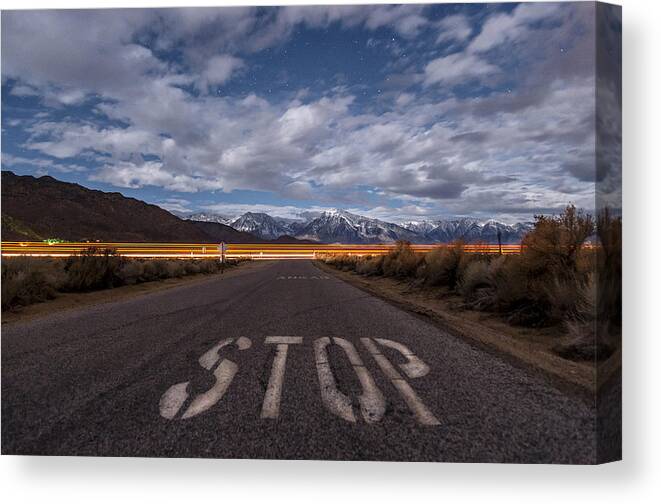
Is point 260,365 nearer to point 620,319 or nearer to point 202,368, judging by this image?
point 202,368

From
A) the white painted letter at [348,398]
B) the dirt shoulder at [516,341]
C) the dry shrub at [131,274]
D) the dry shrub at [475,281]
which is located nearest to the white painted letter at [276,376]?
the white painted letter at [348,398]

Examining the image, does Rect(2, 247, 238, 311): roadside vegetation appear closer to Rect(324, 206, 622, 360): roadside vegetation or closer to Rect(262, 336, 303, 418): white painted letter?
Rect(262, 336, 303, 418): white painted letter

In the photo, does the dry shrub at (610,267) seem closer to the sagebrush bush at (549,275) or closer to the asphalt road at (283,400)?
the sagebrush bush at (549,275)

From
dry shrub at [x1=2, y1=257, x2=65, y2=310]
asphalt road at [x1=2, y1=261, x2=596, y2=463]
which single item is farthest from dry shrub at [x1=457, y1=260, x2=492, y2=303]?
dry shrub at [x1=2, y1=257, x2=65, y2=310]

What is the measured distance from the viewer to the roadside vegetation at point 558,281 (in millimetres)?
3508

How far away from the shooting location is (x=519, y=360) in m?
5.29

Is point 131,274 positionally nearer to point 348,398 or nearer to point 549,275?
point 549,275

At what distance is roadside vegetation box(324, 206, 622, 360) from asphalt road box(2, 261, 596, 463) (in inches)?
38.4

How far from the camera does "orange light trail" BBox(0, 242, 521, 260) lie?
2221 centimetres

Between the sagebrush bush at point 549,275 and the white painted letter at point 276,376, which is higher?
the sagebrush bush at point 549,275

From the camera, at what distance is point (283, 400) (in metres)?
3.68

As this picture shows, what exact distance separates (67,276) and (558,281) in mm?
16753

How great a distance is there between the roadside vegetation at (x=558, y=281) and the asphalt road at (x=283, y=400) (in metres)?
0.98

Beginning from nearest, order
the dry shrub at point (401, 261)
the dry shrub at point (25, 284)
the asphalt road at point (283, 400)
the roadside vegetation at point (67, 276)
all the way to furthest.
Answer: the asphalt road at point (283, 400) < the dry shrub at point (25, 284) < the roadside vegetation at point (67, 276) < the dry shrub at point (401, 261)
